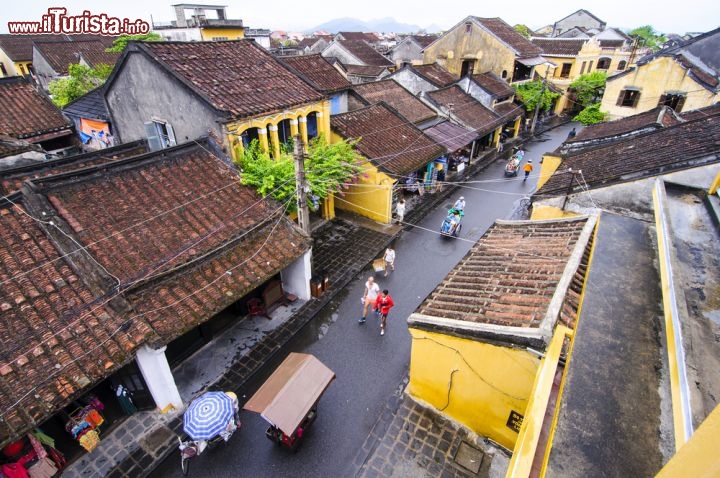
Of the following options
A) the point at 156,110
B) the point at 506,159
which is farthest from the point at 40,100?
the point at 506,159

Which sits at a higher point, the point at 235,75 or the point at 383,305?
the point at 235,75

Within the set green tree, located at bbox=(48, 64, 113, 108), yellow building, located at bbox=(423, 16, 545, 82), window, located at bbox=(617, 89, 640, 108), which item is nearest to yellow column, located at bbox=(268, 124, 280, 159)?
green tree, located at bbox=(48, 64, 113, 108)

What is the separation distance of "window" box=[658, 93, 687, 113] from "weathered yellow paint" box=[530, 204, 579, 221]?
23533mm

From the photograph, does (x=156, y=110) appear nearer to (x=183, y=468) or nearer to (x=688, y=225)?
(x=183, y=468)

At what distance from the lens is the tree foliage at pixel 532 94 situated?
119ft

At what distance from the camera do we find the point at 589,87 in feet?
132

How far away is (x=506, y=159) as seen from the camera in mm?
31438

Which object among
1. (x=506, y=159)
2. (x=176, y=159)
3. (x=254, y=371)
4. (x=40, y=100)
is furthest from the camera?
(x=506, y=159)

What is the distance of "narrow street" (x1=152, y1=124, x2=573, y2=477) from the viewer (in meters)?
9.13

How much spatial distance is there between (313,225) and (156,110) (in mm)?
8726

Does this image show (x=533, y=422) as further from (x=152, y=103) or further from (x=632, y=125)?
(x=632, y=125)

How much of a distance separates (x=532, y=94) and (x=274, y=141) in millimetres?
31733

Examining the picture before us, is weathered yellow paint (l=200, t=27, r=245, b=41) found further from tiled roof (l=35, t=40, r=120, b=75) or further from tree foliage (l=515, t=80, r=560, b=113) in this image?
tree foliage (l=515, t=80, r=560, b=113)

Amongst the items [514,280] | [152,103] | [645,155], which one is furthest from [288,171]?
[645,155]
